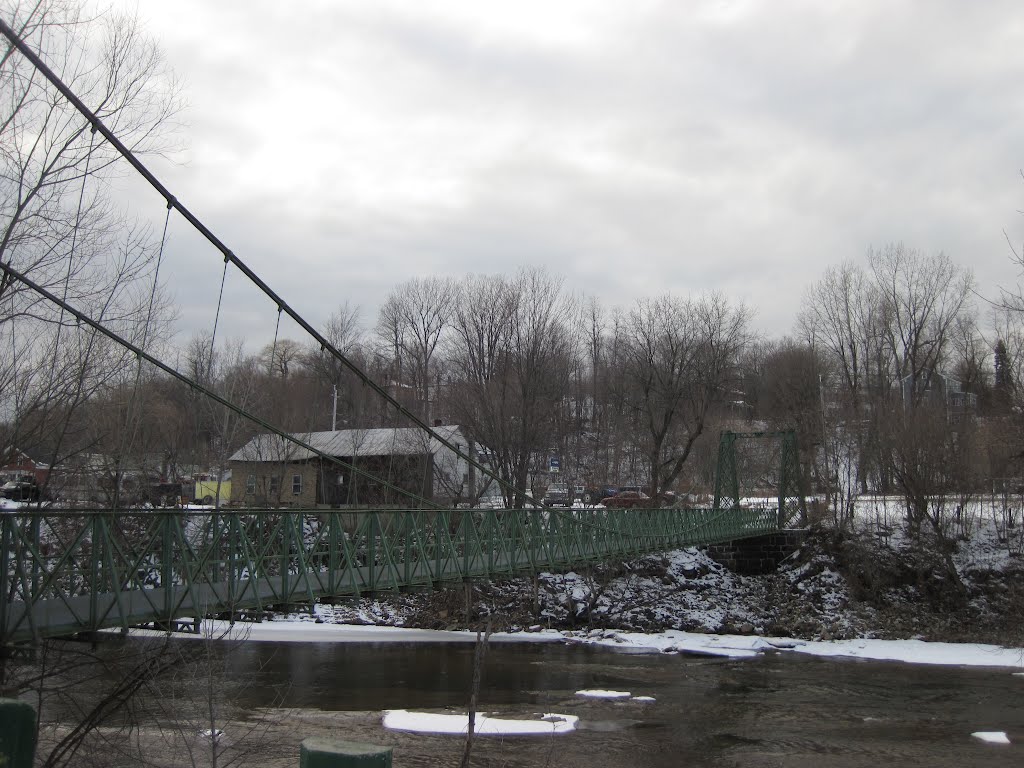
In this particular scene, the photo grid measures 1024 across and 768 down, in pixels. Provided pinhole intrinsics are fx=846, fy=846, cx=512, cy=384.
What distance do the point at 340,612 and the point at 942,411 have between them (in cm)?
1884

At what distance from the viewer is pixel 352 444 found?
1153 inches

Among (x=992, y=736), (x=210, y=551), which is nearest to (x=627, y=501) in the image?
(x=992, y=736)

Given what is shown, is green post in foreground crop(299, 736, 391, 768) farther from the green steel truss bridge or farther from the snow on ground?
the snow on ground

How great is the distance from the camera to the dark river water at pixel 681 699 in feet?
38.1

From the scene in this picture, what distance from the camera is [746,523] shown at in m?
26.0

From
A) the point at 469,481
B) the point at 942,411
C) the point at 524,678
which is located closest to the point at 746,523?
the point at 942,411

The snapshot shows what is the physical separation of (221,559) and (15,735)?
796cm

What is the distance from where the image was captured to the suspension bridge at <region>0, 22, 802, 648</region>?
671 cm

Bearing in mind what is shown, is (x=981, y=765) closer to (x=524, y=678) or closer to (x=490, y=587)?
(x=524, y=678)

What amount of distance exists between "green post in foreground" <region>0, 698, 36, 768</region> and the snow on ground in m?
11.0

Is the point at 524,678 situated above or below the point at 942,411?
below

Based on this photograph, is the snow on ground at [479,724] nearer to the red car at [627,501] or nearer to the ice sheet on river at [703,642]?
the ice sheet on river at [703,642]

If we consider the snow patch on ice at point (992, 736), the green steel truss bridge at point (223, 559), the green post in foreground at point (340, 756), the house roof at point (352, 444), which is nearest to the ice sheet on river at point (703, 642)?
the green steel truss bridge at point (223, 559)

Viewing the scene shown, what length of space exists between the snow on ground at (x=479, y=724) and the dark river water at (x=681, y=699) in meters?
0.26
